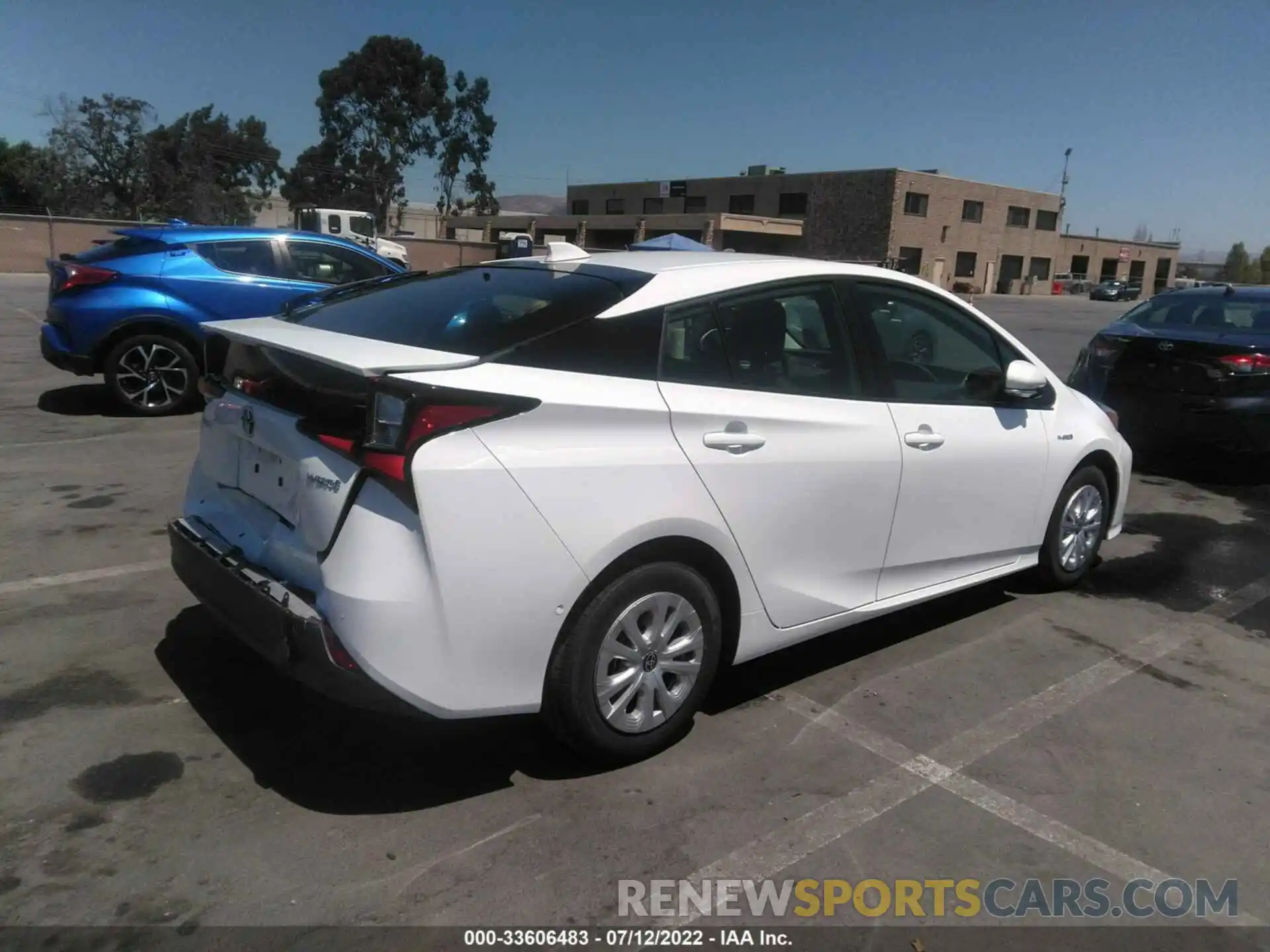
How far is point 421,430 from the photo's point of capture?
8.76ft

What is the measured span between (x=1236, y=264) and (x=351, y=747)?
92.0 meters

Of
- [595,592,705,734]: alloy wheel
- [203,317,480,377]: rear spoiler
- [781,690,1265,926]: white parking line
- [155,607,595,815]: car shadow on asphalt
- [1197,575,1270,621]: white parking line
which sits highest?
[203,317,480,377]: rear spoiler

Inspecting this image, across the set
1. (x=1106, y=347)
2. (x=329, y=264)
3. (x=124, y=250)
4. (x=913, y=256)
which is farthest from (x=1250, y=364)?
(x=913, y=256)

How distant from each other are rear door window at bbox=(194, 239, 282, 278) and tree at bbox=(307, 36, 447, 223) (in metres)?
60.2

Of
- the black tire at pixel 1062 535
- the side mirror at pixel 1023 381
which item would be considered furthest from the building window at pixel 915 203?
the side mirror at pixel 1023 381

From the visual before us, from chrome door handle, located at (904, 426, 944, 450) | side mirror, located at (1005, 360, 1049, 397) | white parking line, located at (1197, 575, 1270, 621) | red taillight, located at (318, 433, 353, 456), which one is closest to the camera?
red taillight, located at (318, 433, 353, 456)

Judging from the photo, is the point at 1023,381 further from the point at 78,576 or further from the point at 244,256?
the point at 244,256

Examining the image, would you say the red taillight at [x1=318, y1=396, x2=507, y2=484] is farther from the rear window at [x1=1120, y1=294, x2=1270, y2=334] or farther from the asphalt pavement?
the rear window at [x1=1120, y1=294, x2=1270, y2=334]

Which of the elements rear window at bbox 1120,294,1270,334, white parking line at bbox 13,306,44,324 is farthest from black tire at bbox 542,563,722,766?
white parking line at bbox 13,306,44,324

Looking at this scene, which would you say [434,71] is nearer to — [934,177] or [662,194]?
[662,194]

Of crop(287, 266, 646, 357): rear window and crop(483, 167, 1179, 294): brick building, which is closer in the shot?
crop(287, 266, 646, 357): rear window

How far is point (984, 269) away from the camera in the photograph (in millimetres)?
66938

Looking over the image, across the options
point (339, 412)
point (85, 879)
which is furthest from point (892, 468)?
point (85, 879)

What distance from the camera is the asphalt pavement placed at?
2.67m
